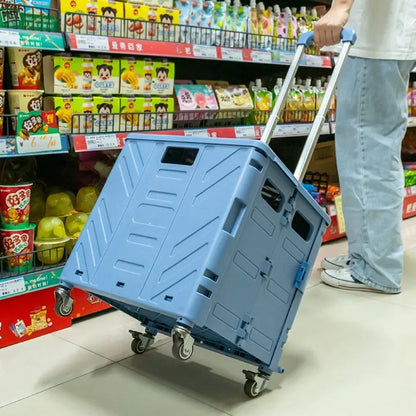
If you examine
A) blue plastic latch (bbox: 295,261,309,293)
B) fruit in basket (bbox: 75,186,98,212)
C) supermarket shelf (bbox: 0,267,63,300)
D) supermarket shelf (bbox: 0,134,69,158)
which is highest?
supermarket shelf (bbox: 0,134,69,158)

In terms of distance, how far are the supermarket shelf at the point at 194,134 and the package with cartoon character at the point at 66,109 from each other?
0.05 metres

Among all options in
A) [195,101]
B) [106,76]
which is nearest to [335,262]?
[195,101]

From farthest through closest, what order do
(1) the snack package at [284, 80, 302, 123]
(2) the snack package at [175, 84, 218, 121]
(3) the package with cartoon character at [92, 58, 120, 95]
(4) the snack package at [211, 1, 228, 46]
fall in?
1. (1) the snack package at [284, 80, 302, 123]
2. (4) the snack package at [211, 1, 228, 46]
3. (2) the snack package at [175, 84, 218, 121]
4. (3) the package with cartoon character at [92, 58, 120, 95]

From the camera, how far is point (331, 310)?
234cm

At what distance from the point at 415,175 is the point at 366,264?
1.74 meters

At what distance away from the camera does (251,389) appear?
161cm

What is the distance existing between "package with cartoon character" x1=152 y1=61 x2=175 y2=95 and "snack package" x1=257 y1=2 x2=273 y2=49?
69cm

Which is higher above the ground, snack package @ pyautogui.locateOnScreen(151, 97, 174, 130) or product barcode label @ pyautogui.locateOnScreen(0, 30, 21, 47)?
product barcode label @ pyautogui.locateOnScreen(0, 30, 21, 47)

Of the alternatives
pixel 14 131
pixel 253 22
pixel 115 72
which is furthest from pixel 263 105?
pixel 14 131

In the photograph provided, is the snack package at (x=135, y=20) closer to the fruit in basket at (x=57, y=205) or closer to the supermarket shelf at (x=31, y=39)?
the supermarket shelf at (x=31, y=39)

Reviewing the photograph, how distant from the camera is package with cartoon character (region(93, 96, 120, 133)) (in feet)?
7.13

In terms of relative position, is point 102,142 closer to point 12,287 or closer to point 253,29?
point 12,287

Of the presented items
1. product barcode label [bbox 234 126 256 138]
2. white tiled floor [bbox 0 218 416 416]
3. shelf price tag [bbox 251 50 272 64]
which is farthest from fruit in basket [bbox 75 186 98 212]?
shelf price tag [bbox 251 50 272 64]

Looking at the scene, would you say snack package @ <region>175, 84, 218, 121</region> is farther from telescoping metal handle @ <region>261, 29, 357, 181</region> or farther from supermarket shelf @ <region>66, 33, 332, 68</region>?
telescoping metal handle @ <region>261, 29, 357, 181</region>
